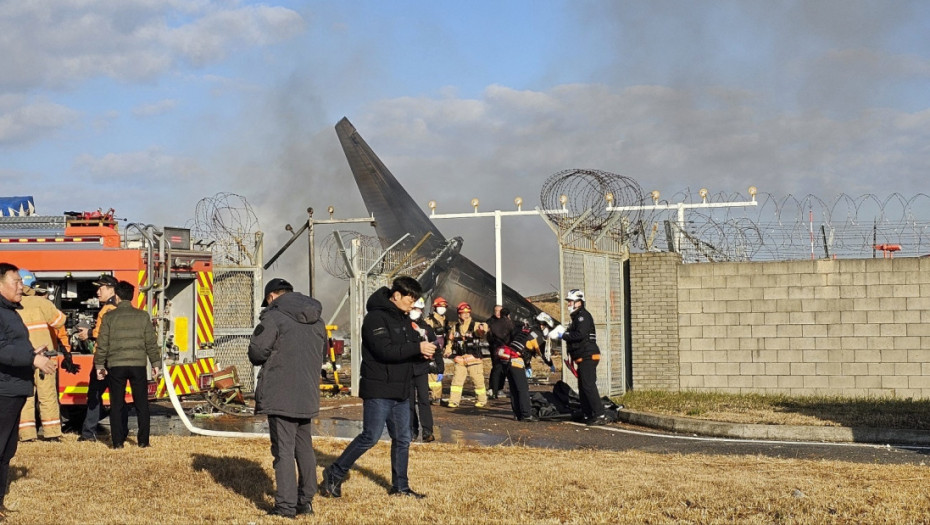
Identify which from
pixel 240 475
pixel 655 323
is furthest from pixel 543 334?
pixel 240 475

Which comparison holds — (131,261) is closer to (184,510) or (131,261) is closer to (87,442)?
(87,442)

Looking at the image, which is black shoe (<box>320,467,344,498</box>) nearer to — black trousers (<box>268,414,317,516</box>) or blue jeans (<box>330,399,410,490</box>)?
blue jeans (<box>330,399,410,490</box>)

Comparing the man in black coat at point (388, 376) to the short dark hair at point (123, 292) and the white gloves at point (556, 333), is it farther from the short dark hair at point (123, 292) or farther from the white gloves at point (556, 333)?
the white gloves at point (556, 333)

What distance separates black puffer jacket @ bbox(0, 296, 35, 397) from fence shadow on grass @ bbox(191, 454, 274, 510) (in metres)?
1.77

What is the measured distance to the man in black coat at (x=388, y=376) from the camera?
8188mm

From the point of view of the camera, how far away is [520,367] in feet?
48.6

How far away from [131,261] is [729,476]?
8078 millimetres

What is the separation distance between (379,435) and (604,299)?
1021 cm

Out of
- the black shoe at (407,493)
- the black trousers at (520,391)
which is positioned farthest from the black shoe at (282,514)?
the black trousers at (520,391)

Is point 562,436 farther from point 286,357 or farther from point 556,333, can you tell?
point 286,357

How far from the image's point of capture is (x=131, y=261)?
46.0ft

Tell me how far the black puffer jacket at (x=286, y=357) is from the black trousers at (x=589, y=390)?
7055mm

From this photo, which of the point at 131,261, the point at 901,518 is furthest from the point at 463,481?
the point at 131,261

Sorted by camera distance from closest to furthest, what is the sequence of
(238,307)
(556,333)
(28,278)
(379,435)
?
(379,435), (28,278), (556,333), (238,307)
